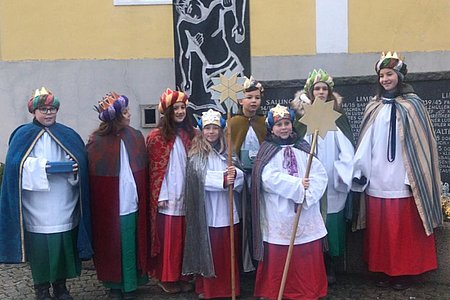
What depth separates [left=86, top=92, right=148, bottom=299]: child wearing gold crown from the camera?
5.25 metres

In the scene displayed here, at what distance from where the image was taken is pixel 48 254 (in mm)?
5203

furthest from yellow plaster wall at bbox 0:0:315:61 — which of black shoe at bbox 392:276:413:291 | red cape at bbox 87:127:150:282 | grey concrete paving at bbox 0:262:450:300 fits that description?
black shoe at bbox 392:276:413:291

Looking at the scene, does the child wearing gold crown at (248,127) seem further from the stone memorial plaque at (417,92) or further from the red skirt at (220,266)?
the stone memorial plaque at (417,92)

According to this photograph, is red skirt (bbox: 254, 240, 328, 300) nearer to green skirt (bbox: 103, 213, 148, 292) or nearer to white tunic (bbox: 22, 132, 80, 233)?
green skirt (bbox: 103, 213, 148, 292)

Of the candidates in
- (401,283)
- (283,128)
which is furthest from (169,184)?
(401,283)

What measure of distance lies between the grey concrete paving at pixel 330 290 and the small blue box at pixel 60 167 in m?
1.28

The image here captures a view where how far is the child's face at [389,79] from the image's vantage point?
5.40m

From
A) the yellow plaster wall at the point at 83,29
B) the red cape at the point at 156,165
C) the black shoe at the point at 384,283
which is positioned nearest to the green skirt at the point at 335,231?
the black shoe at the point at 384,283

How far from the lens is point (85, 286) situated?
6.01 metres

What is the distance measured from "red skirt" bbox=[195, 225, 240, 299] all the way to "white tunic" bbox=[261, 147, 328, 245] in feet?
1.29

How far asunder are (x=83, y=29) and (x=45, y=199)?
465 centimetres

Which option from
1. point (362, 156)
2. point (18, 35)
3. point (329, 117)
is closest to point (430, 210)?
point (362, 156)

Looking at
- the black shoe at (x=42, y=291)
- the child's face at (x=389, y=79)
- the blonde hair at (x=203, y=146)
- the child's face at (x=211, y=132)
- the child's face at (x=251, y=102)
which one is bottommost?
the black shoe at (x=42, y=291)

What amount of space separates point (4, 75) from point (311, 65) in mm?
4558
